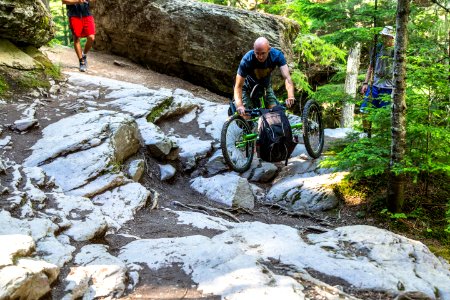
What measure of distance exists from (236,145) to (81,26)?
569 cm

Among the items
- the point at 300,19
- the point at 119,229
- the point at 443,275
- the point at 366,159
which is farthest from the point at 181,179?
the point at 300,19

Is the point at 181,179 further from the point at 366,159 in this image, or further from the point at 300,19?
the point at 300,19

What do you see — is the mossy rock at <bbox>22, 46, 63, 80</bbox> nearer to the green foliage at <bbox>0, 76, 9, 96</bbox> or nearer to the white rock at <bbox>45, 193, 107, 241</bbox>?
the green foliage at <bbox>0, 76, 9, 96</bbox>

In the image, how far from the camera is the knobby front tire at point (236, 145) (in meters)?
6.68

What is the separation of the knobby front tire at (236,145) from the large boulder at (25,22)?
4807 mm

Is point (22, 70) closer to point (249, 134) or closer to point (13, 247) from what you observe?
point (249, 134)

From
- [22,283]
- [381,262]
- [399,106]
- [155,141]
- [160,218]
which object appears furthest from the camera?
[155,141]

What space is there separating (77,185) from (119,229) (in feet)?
3.60

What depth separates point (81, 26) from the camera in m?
9.79

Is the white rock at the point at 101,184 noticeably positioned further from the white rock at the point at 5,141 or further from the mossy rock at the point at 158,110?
the mossy rock at the point at 158,110

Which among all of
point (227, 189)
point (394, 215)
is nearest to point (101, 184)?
point (227, 189)

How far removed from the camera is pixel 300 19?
44.2 ft

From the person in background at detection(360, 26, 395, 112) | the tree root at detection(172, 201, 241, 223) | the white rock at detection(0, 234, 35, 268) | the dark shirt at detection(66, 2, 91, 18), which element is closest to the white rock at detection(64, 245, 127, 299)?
the white rock at detection(0, 234, 35, 268)

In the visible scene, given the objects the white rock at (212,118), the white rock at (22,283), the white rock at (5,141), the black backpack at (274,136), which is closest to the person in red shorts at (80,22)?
the white rock at (212,118)
